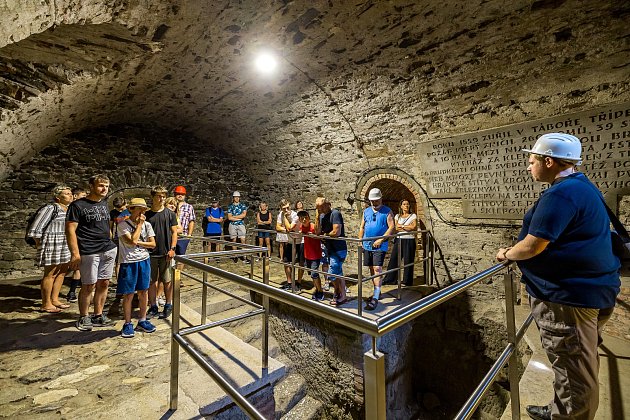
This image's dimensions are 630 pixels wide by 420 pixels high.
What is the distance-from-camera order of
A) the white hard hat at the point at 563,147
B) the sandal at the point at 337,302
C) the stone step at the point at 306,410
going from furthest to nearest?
the sandal at the point at 337,302 < the stone step at the point at 306,410 < the white hard hat at the point at 563,147

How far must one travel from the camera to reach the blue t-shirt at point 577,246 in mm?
1393

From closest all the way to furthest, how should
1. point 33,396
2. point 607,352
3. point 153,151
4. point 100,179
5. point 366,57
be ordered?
point 33,396
point 607,352
point 100,179
point 366,57
point 153,151

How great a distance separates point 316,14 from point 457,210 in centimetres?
368

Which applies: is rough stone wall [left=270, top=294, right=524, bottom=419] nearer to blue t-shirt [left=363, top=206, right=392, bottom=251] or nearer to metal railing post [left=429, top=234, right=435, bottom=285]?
metal railing post [left=429, top=234, right=435, bottom=285]

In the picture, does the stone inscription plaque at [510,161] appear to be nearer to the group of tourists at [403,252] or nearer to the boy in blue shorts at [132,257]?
the group of tourists at [403,252]

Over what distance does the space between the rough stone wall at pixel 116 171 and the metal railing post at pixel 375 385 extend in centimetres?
748

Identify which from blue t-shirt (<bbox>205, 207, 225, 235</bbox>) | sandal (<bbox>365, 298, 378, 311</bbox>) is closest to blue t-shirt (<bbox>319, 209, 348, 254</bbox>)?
sandal (<bbox>365, 298, 378, 311</bbox>)

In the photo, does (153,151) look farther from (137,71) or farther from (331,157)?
(331,157)

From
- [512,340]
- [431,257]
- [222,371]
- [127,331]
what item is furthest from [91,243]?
[431,257]

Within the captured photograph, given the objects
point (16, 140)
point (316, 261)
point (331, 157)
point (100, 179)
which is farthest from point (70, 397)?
point (331, 157)

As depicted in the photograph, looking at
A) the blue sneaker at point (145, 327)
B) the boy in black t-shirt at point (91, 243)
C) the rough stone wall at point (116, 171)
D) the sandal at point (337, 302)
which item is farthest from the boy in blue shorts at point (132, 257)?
the rough stone wall at point (116, 171)

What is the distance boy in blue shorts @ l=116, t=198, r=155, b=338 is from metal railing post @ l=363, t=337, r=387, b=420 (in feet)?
9.21

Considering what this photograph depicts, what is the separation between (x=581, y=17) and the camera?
312cm

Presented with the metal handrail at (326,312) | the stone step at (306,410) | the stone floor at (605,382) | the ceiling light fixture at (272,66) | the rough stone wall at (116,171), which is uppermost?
the ceiling light fixture at (272,66)
